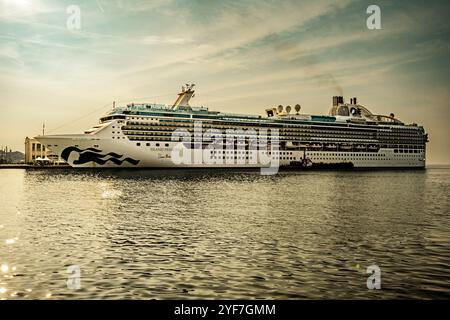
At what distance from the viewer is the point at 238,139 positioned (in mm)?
92125

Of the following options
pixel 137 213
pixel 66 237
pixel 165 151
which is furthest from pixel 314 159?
pixel 66 237

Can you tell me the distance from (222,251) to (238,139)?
77.8m

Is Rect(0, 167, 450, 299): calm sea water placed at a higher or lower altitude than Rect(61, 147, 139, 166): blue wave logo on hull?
lower

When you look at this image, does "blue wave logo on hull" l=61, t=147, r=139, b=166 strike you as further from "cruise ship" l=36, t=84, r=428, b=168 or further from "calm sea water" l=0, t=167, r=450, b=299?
"calm sea water" l=0, t=167, r=450, b=299

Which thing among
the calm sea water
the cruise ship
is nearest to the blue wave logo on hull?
the cruise ship

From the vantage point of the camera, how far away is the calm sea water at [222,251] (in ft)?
34.8

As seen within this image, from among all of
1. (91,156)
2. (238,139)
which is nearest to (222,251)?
(91,156)

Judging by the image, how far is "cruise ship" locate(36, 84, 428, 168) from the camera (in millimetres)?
76188

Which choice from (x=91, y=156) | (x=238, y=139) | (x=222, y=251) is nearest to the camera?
(x=222, y=251)

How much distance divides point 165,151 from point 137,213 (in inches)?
2261

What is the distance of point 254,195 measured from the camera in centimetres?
3594

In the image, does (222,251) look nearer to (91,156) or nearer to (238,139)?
(91,156)

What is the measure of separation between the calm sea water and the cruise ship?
50160 millimetres
